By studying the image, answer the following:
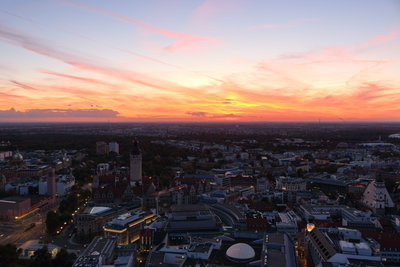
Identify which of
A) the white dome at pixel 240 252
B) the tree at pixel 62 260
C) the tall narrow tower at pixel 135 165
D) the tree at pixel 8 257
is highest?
the tall narrow tower at pixel 135 165

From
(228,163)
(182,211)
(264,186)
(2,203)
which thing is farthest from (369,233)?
(228,163)

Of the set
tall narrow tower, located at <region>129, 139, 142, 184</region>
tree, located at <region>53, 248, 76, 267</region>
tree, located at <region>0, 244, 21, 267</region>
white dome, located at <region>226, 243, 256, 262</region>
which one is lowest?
tree, located at <region>53, 248, 76, 267</region>

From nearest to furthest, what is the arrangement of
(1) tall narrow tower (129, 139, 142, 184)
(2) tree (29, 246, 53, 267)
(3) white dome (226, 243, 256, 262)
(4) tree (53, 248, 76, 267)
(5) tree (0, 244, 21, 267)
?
(3) white dome (226, 243, 256, 262)
(5) tree (0, 244, 21, 267)
(2) tree (29, 246, 53, 267)
(4) tree (53, 248, 76, 267)
(1) tall narrow tower (129, 139, 142, 184)

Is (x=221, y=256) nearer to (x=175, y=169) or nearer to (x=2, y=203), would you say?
(x=2, y=203)

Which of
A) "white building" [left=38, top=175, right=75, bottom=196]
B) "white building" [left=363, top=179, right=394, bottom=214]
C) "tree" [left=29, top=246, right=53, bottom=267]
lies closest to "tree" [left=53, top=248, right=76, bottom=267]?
"tree" [left=29, top=246, right=53, bottom=267]

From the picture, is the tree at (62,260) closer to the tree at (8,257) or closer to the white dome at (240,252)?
A: the tree at (8,257)

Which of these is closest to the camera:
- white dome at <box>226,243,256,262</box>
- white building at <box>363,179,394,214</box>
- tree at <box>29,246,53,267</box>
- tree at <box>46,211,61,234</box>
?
white dome at <box>226,243,256,262</box>

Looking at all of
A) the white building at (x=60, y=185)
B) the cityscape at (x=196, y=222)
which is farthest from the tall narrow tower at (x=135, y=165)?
the white building at (x=60, y=185)

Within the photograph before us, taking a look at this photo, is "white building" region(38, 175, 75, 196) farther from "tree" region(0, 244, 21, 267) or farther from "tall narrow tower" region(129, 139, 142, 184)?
"tree" region(0, 244, 21, 267)

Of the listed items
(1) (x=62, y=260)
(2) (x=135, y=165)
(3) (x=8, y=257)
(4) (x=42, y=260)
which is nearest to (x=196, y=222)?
(1) (x=62, y=260)
